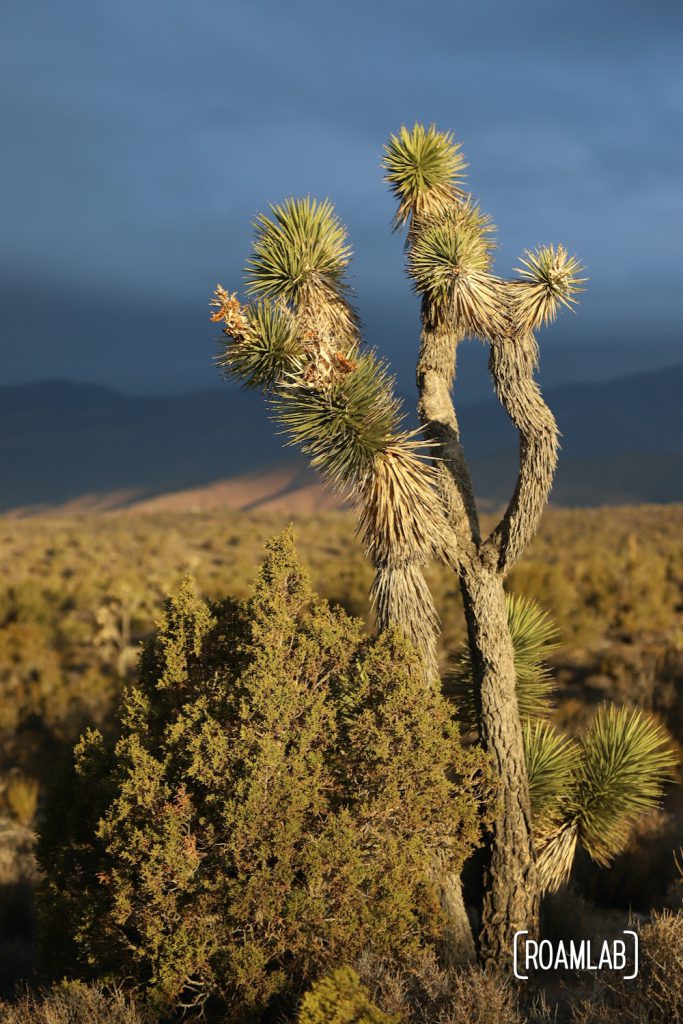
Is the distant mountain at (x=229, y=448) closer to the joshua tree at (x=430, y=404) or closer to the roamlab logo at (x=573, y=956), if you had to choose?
the joshua tree at (x=430, y=404)

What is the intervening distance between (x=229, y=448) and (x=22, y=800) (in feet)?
444

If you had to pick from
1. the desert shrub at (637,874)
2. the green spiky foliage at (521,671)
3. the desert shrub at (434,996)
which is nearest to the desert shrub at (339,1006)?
the desert shrub at (434,996)

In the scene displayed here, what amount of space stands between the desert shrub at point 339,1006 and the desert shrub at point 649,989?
977mm

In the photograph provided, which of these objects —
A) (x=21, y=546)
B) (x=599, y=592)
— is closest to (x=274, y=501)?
(x=21, y=546)

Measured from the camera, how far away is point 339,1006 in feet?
12.6

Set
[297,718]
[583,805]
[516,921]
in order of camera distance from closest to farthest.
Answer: [297,718] < [516,921] < [583,805]

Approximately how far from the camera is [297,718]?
5117 millimetres

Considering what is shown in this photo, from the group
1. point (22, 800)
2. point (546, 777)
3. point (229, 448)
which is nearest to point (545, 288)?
point (546, 777)

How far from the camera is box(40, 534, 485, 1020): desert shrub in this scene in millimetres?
4672

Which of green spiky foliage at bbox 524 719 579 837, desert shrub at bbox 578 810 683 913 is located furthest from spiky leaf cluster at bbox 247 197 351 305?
desert shrub at bbox 578 810 683 913

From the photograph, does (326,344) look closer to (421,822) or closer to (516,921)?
(421,822)

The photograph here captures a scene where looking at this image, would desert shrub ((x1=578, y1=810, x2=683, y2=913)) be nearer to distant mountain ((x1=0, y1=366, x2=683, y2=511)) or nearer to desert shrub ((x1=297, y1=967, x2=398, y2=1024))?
desert shrub ((x1=297, y1=967, x2=398, y2=1024))

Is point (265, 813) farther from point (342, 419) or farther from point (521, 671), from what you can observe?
point (521, 671)

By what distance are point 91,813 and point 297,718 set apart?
5.24 feet
